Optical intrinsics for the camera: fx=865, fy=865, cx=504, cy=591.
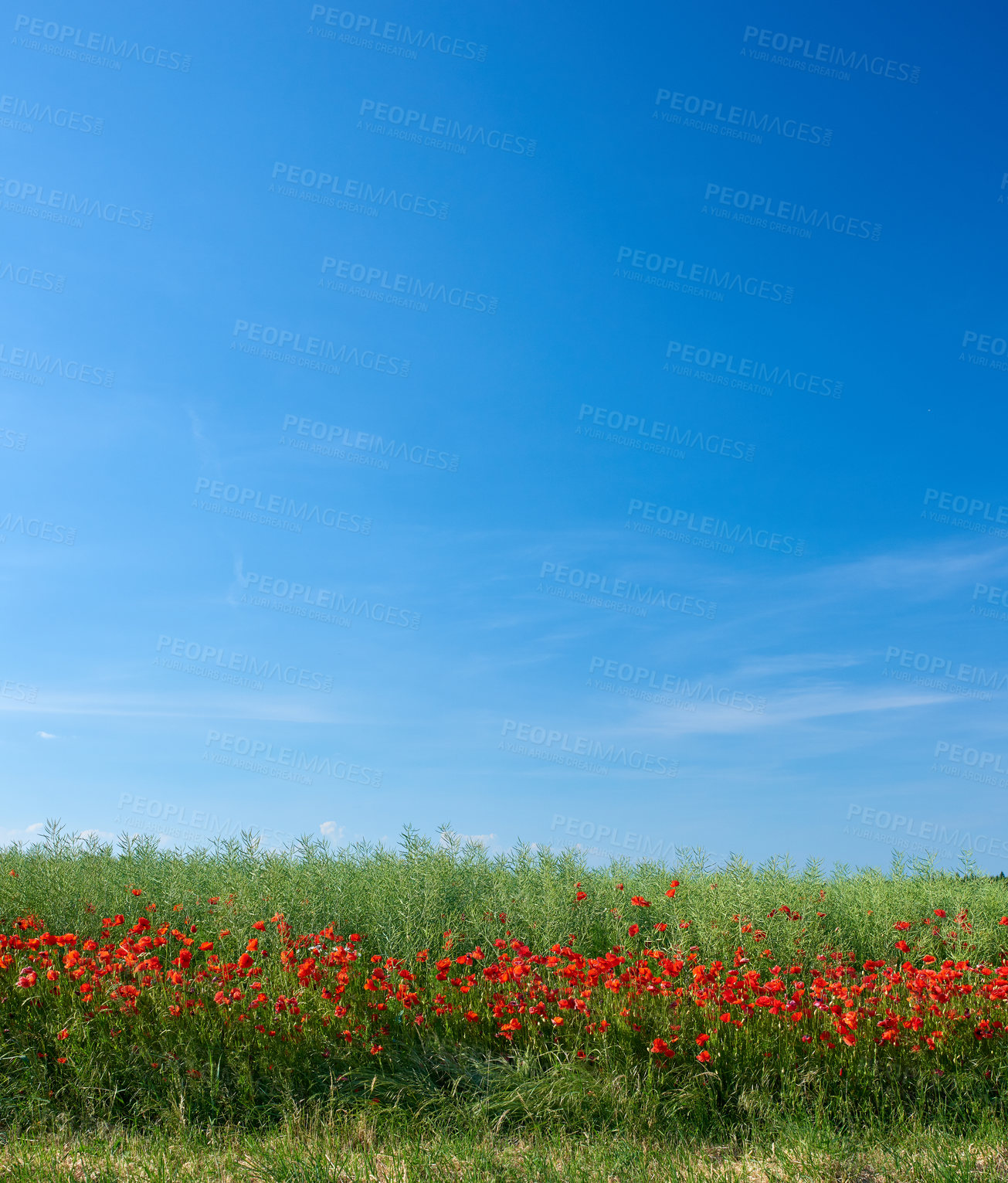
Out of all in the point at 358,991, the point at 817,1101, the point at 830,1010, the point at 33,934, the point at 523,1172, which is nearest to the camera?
the point at 523,1172

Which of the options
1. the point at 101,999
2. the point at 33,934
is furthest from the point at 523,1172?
the point at 33,934

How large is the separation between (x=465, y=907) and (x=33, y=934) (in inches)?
177

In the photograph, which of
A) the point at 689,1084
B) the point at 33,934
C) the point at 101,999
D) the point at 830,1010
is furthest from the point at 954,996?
the point at 33,934

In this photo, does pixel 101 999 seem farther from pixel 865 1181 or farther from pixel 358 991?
pixel 865 1181

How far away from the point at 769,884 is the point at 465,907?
3.86 m

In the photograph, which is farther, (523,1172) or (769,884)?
(769,884)

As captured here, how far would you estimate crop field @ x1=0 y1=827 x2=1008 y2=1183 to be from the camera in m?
5.07

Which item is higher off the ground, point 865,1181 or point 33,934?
point 33,934

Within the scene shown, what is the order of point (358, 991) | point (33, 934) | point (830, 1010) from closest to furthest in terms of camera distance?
point (830, 1010)
point (358, 991)
point (33, 934)

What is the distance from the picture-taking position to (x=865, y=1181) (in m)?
4.74

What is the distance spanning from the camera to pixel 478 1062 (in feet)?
20.0

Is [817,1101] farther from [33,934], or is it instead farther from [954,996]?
[33,934]

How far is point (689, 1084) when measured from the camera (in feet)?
18.8

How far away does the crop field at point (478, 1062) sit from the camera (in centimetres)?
507
